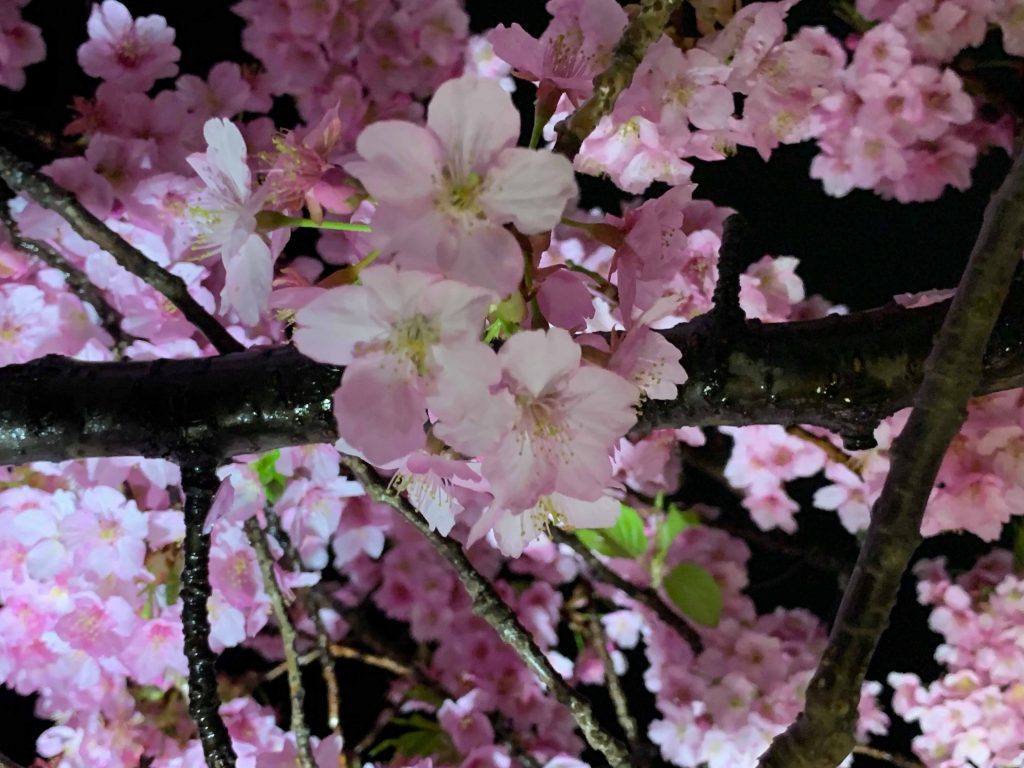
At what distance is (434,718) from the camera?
64.0 inches

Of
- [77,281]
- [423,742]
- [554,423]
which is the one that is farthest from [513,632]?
[423,742]

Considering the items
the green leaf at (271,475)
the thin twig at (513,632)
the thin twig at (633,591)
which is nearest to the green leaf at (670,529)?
the thin twig at (633,591)

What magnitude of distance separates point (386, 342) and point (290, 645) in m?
0.50

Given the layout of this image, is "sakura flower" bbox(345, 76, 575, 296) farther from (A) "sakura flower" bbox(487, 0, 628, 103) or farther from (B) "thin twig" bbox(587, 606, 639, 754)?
(B) "thin twig" bbox(587, 606, 639, 754)

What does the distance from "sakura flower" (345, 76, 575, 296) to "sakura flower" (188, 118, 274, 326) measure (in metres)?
0.10

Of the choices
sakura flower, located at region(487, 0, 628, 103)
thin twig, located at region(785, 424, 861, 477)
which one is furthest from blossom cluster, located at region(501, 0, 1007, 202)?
thin twig, located at region(785, 424, 861, 477)

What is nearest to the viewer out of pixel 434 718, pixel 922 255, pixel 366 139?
pixel 366 139

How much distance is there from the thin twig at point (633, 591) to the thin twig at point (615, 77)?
24.6 inches

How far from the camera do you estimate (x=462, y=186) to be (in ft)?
1.28

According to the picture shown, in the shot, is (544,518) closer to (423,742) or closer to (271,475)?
(271,475)

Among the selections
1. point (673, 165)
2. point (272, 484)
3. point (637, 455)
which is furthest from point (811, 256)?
point (272, 484)

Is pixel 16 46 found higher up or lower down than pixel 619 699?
higher up

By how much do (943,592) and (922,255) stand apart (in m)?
0.60

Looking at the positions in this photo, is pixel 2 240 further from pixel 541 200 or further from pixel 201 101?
pixel 541 200
